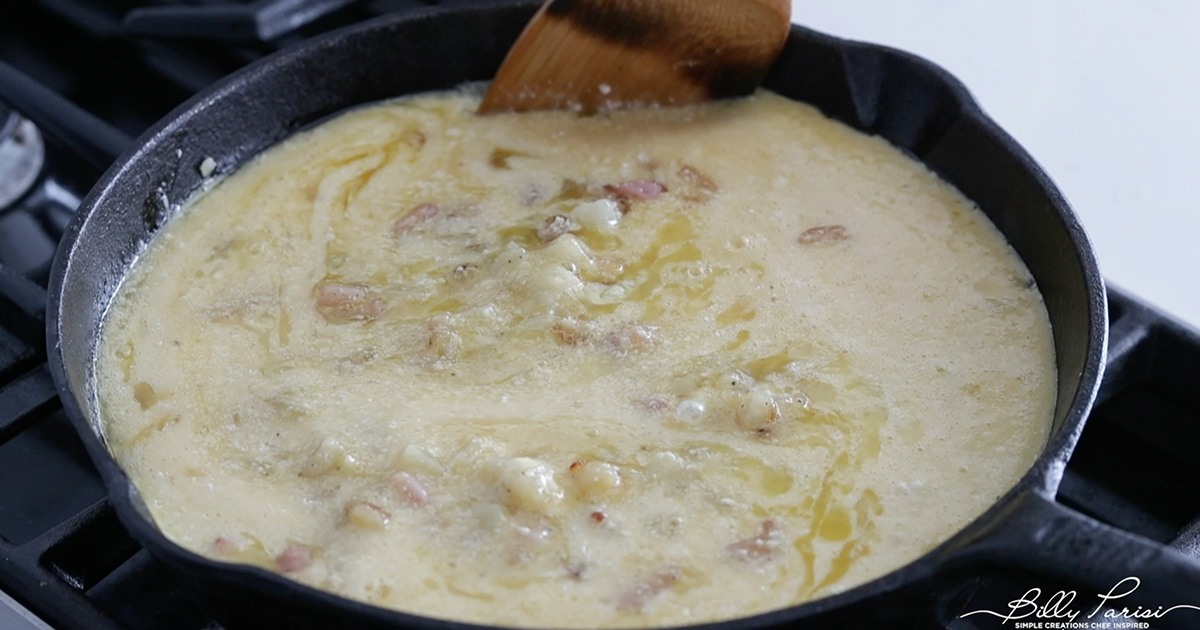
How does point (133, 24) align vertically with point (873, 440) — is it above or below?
below

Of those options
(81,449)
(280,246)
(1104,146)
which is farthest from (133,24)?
(1104,146)

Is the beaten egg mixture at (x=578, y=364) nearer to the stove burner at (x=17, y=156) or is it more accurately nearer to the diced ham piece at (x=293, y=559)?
the diced ham piece at (x=293, y=559)

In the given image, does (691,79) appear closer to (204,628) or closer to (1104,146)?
(1104,146)

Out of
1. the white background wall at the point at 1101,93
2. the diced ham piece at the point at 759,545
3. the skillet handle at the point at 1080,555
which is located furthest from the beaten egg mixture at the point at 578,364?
the white background wall at the point at 1101,93

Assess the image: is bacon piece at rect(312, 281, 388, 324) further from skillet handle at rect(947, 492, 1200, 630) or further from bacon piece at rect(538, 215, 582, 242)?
skillet handle at rect(947, 492, 1200, 630)

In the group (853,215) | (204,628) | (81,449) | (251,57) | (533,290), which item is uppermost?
(853,215)
